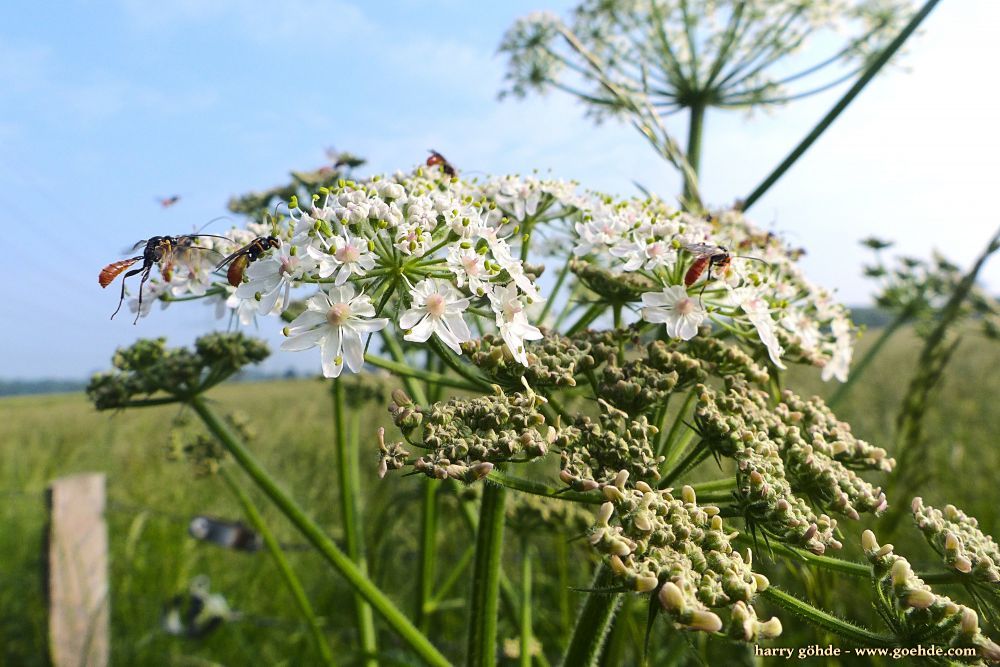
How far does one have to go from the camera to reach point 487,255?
7.41 ft

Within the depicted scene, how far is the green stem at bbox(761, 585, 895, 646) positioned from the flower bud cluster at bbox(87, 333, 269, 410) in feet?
7.36

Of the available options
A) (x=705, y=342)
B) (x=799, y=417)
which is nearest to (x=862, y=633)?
(x=799, y=417)

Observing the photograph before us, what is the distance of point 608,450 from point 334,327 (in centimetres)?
88

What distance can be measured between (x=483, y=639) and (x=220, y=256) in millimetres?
1675

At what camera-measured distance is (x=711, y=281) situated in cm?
239

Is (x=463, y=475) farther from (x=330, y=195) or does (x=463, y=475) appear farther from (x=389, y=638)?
(x=389, y=638)

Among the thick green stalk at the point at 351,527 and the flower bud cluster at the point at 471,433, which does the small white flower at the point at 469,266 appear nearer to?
the flower bud cluster at the point at 471,433

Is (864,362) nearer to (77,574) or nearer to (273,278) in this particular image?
(273,278)

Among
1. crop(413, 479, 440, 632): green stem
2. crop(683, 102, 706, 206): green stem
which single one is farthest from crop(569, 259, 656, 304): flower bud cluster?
crop(683, 102, 706, 206): green stem

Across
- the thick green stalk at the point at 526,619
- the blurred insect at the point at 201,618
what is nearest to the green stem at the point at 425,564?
the thick green stalk at the point at 526,619

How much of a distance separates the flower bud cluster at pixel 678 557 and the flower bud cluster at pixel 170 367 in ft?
6.20

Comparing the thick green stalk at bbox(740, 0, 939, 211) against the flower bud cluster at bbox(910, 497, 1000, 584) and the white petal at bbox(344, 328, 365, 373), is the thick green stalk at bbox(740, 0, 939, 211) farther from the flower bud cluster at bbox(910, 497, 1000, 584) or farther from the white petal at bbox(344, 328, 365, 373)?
the white petal at bbox(344, 328, 365, 373)

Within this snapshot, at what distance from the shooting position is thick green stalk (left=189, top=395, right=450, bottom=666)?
232 centimetres

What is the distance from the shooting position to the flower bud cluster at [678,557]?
59.3 inches
